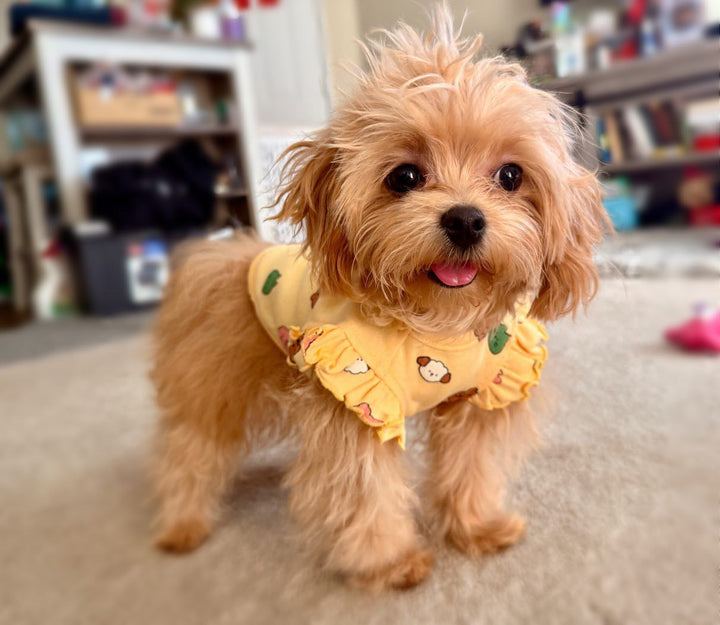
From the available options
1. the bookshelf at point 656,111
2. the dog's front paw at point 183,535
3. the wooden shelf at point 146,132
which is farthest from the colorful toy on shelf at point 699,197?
the wooden shelf at point 146,132

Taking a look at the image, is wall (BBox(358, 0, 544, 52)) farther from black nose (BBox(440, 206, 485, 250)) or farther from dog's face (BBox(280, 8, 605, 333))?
black nose (BBox(440, 206, 485, 250))

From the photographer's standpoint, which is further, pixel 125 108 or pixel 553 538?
pixel 125 108

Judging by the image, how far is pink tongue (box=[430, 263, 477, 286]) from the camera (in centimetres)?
62

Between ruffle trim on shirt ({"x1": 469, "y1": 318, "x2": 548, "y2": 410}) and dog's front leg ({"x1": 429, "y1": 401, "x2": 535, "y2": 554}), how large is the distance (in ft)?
0.18

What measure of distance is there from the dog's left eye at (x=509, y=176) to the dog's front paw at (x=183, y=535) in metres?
0.66

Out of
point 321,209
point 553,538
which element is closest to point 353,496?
point 553,538

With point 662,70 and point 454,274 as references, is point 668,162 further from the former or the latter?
point 454,274

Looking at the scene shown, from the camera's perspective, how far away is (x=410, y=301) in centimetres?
67

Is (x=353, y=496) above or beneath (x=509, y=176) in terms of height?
beneath

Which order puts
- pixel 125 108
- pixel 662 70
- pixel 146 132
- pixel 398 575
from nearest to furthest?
pixel 662 70 → pixel 398 575 → pixel 125 108 → pixel 146 132

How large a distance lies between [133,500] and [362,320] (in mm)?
609

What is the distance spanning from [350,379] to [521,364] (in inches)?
8.9

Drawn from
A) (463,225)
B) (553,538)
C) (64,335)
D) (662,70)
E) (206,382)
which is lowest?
(64,335)

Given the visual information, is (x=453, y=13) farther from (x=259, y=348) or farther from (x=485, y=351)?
(x=259, y=348)
